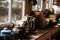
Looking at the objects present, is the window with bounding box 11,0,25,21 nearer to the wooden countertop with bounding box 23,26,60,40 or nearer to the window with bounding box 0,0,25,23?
the window with bounding box 0,0,25,23

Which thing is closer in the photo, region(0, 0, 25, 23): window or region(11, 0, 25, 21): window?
region(0, 0, 25, 23): window

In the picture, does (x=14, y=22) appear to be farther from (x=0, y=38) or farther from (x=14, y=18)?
(x=0, y=38)

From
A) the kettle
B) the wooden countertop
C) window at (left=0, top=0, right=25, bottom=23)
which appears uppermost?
window at (left=0, top=0, right=25, bottom=23)

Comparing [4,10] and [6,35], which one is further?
[4,10]

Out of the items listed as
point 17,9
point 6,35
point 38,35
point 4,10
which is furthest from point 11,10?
point 6,35

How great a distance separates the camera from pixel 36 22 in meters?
3.36

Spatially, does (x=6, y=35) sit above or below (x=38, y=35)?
above

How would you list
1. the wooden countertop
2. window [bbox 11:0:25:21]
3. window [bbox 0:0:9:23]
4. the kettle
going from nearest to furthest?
the kettle → the wooden countertop → window [bbox 0:0:9:23] → window [bbox 11:0:25:21]

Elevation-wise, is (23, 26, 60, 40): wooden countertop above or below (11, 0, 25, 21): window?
below

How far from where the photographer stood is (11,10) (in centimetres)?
290

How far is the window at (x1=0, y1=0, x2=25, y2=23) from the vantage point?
8.82 feet

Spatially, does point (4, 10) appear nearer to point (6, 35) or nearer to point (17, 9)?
point (17, 9)

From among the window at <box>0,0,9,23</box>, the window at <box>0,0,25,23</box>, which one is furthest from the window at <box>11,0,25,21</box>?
the window at <box>0,0,9,23</box>

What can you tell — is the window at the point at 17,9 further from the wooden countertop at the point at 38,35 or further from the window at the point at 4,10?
the wooden countertop at the point at 38,35
